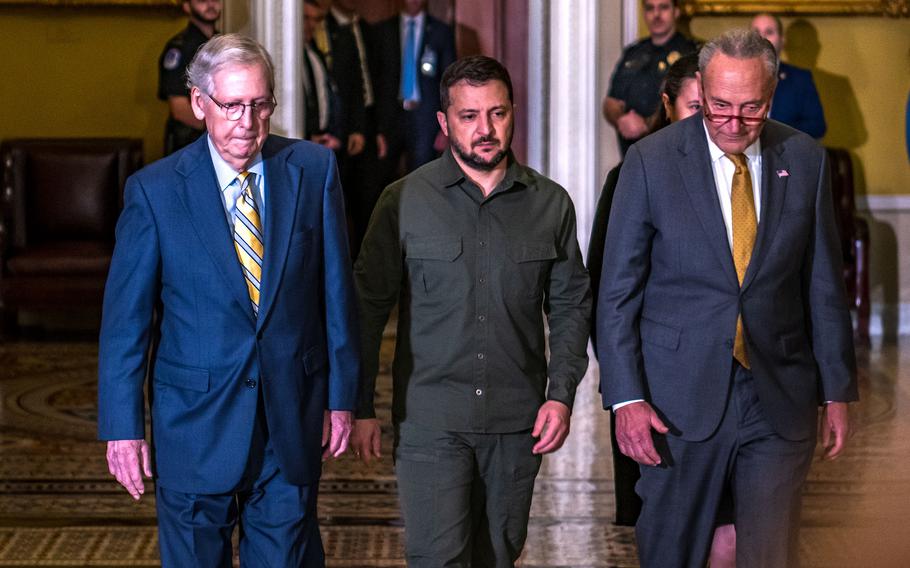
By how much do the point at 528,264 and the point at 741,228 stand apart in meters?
0.53

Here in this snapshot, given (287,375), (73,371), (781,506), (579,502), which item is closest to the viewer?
(287,375)

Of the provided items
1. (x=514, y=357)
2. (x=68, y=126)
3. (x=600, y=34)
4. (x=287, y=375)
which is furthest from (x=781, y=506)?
(x=68, y=126)

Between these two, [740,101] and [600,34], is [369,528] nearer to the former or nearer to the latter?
[740,101]

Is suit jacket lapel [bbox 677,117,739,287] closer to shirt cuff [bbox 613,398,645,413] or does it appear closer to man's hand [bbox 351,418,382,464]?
shirt cuff [bbox 613,398,645,413]

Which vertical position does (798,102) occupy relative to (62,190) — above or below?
above

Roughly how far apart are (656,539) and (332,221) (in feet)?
3.62

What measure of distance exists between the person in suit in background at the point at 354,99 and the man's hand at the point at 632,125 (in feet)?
7.95

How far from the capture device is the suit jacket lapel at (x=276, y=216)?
334 cm

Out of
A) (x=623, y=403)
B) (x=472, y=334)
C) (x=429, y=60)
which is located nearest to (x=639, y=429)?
(x=623, y=403)

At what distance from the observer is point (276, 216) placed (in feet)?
11.1

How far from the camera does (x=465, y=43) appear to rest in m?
11.7

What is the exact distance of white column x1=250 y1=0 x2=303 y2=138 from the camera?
402 inches

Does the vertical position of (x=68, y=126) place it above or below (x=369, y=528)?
above

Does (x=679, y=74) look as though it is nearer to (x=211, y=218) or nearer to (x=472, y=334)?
(x=472, y=334)
